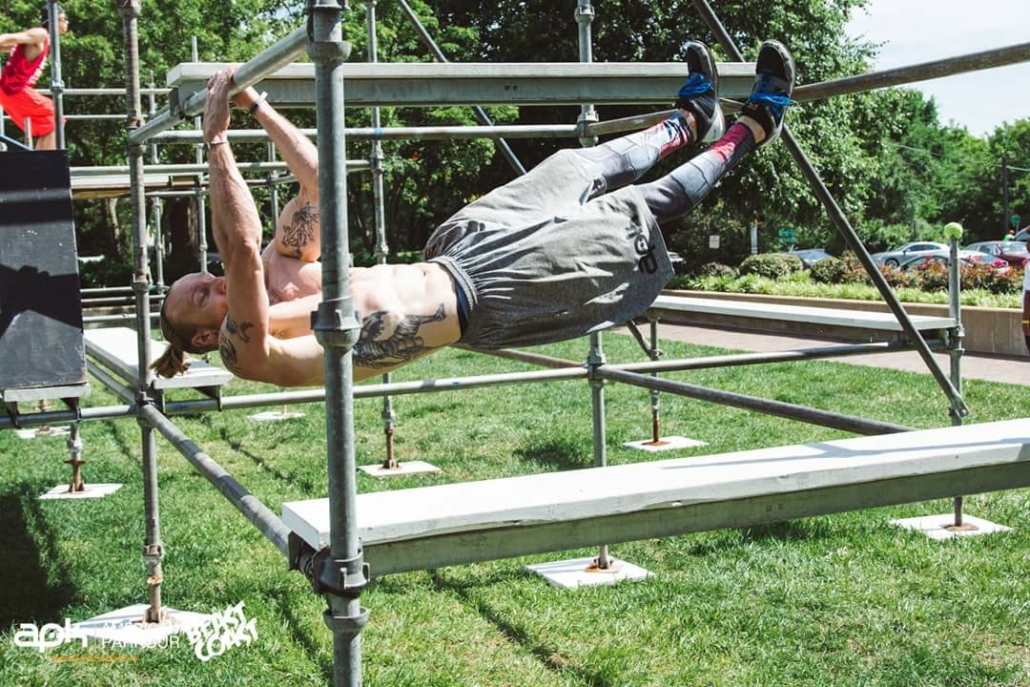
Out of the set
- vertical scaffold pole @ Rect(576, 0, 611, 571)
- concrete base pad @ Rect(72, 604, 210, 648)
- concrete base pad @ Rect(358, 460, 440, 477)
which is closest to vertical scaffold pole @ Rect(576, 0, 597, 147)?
vertical scaffold pole @ Rect(576, 0, 611, 571)

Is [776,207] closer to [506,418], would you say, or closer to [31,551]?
[506,418]

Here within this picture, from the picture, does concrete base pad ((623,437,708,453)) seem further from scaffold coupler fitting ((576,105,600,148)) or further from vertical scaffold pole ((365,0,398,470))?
scaffold coupler fitting ((576,105,600,148))

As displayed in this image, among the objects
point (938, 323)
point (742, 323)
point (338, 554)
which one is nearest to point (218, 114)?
point (338, 554)

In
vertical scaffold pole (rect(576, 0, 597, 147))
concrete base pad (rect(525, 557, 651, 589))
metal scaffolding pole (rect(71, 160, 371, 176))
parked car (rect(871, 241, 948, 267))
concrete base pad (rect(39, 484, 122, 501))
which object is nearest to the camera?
concrete base pad (rect(525, 557, 651, 589))

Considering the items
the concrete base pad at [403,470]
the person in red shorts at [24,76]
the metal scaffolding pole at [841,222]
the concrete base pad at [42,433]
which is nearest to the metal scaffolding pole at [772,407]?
the metal scaffolding pole at [841,222]

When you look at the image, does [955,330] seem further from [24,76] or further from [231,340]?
[24,76]

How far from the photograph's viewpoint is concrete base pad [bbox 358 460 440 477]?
753 cm

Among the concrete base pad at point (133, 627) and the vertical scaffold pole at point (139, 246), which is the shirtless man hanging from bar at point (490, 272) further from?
the concrete base pad at point (133, 627)

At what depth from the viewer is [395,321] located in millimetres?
3189

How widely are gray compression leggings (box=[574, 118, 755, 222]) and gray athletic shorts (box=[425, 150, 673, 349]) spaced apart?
9cm

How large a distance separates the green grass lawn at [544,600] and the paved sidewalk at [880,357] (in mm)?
3054

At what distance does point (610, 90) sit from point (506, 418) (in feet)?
18.8

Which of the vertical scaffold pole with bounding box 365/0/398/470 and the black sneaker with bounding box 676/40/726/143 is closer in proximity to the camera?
the black sneaker with bounding box 676/40/726/143

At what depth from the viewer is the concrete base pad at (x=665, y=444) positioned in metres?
8.03
